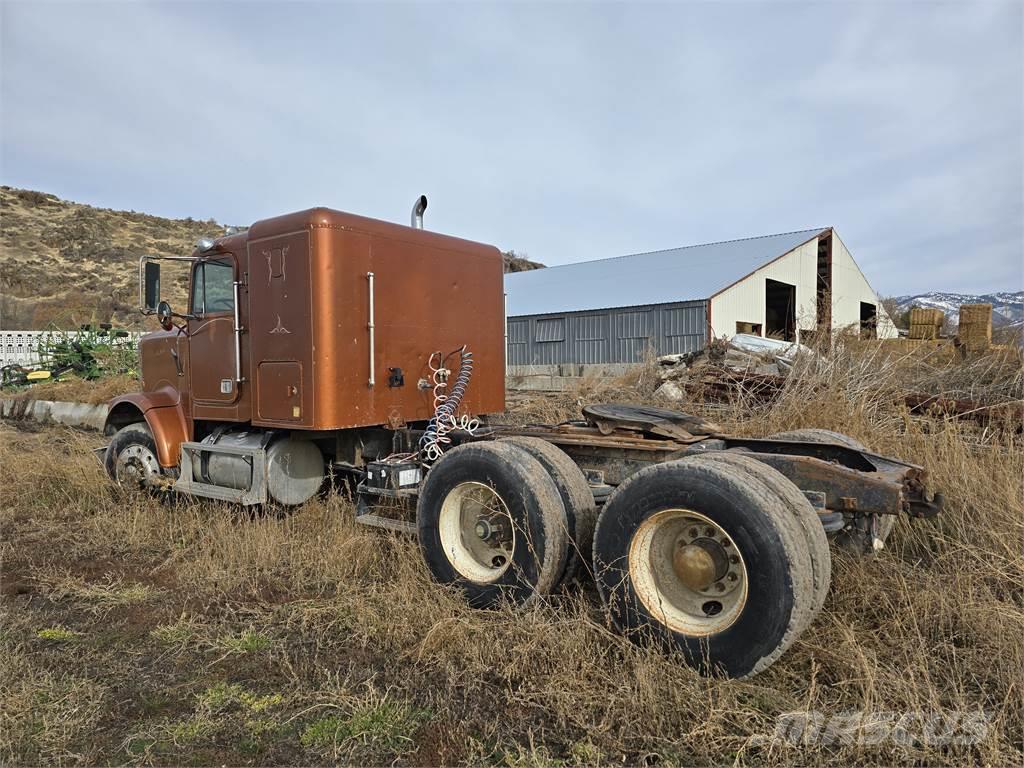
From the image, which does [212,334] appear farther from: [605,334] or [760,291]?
[760,291]

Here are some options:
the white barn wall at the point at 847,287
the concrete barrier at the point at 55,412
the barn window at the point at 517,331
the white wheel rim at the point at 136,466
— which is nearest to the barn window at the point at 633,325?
the barn window at the point at 517,331

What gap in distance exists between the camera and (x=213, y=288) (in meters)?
5.92

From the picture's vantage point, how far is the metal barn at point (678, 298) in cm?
1958

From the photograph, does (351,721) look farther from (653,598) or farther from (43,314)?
(43,314)

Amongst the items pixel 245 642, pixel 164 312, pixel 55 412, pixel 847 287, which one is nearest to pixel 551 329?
pixel 847 287

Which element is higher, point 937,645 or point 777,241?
point 777,241

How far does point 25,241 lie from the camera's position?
35406 mm

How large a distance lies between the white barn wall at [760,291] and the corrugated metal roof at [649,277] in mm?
272

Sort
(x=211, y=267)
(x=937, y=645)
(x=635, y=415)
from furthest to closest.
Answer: (x=211, y=267) → (x=635, y=415) → (x=937, y=645)

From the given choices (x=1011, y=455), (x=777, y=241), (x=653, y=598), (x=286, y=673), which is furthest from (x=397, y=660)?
(x=777, y=241)

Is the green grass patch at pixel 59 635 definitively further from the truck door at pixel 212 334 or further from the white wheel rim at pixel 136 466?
the white wheel rim at pixel 136 466

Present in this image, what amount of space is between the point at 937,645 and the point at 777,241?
74.8 feet

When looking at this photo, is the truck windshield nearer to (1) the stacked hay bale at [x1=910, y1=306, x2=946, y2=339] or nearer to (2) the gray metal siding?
(2) the gray metal siding

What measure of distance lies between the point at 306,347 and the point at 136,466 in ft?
9.59
